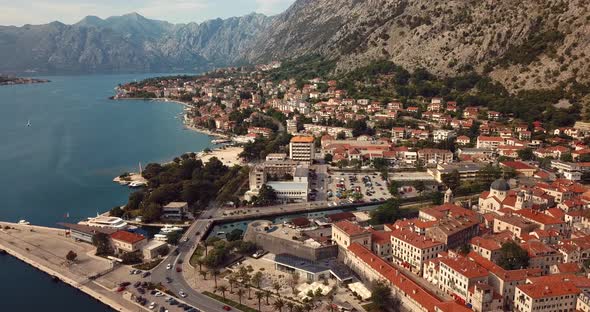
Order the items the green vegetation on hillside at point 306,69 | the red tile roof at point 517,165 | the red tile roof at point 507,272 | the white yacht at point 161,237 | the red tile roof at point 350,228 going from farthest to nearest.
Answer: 1. the green vegetation on hillside at point 306,69
2. the red tile roof at point 517,165
3. the white yacht at point 161,237
4. the red tile roof at point 350,228
5. the red tile roof at point 507,272

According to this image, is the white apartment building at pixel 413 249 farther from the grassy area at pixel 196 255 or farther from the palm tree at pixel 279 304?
the grassy area at pixel 196 255

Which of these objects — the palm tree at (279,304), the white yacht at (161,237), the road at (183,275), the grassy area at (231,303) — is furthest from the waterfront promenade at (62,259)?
the palm tree at (279,304)

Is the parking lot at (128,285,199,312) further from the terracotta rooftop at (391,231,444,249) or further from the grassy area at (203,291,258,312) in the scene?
the terracotta rooftop at (391,231,444,249)

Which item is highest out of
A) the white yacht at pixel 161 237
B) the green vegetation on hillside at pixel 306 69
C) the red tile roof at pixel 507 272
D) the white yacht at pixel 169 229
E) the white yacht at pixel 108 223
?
the green vegetation on hillside at pixel 306 69

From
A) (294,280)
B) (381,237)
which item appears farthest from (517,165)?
(294,280)

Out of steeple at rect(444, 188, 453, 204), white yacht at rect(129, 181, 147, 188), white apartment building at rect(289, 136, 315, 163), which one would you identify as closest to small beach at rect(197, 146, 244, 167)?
white apartment building at rect(289, 136, 315, 163)

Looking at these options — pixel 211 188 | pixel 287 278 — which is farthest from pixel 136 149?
pixel 287 278

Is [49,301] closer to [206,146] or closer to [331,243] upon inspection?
[331,243]
